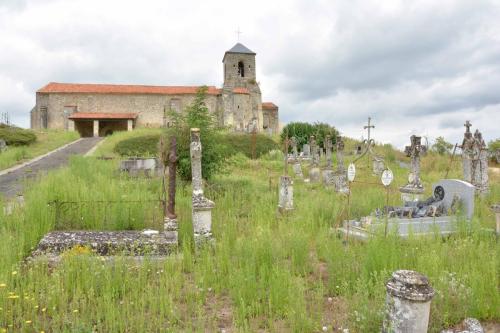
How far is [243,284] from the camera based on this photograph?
14.7 feet

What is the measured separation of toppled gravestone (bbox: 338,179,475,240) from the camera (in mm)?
6625

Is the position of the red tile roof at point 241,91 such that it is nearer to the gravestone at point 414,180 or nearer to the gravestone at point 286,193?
the gravestone at point 414,180

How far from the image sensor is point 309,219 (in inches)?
286

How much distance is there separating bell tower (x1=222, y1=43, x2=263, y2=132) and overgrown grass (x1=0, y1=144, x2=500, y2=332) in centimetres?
3380

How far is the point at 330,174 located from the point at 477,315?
35.7 feet

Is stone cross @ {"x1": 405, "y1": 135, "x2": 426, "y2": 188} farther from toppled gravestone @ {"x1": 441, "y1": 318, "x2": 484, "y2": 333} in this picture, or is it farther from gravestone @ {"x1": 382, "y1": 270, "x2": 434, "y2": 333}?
gravestone @ {"x1": 382, "y1": 270, "x2": 434, "y2": 333}

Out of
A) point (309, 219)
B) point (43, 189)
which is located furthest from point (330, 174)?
point (43, 189)

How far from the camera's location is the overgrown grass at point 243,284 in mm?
3854

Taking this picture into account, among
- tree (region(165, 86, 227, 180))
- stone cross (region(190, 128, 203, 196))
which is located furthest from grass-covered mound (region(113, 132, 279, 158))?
stone cross (region(190, 128, 203, 196))

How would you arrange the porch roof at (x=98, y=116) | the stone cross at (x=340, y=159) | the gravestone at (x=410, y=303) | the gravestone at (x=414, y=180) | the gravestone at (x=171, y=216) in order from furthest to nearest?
the porch roof at (x=98, y=116), the stone cross at (x=340, y=159), the gravestone at (x=414, y=180), the gravestone at (x=171, y=216), the gravestone at (x=410, y=303)

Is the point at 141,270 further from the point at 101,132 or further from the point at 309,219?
the point at 101,132

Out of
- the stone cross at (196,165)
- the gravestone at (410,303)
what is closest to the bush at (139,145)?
the stone cross at (196,165)

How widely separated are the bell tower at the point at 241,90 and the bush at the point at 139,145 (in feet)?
46.5

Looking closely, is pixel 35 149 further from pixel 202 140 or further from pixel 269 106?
pixel 269 106
